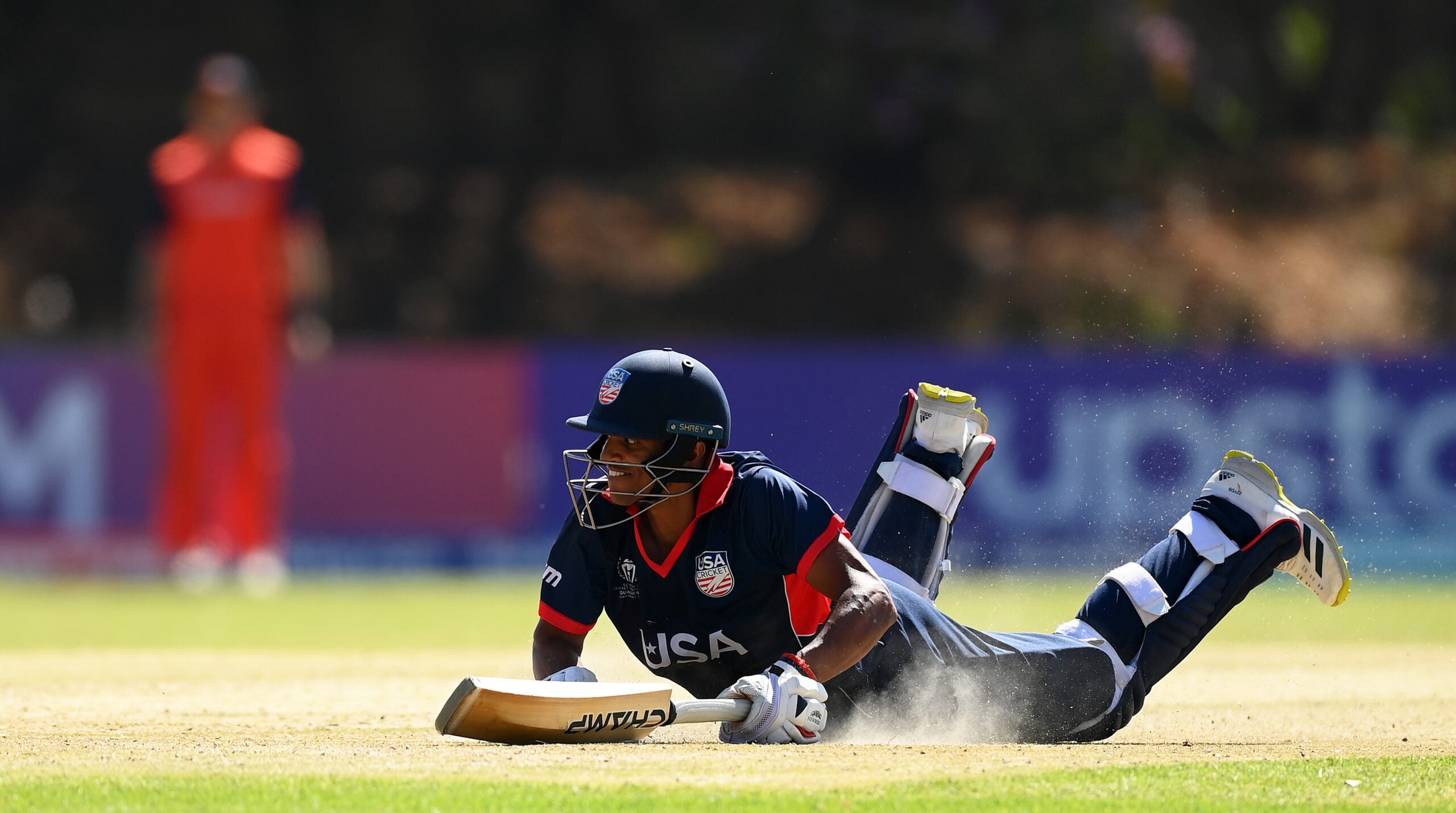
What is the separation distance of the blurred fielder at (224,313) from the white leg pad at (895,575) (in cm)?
769

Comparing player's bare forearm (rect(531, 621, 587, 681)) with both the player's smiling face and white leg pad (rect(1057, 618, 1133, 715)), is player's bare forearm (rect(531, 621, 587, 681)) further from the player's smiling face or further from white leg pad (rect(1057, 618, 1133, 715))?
white leg pad (rect(1057, 618, 1133, 715))

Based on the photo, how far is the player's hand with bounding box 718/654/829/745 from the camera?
5.18m

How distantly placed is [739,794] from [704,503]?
1.27m

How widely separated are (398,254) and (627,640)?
15.6 m

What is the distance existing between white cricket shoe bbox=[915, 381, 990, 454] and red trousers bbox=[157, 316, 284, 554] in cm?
765

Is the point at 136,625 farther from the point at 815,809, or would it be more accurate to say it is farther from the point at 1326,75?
the point at 1326,75

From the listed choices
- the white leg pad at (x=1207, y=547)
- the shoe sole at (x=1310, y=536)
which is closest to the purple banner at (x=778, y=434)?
the shoe sole at (x=1310, y=536)

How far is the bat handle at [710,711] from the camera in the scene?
5.22 m

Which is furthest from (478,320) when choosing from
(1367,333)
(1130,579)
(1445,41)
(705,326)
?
(1130,579)

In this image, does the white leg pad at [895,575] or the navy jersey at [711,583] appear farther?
the white leg pad at [895,575]

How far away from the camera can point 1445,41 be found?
22.8m

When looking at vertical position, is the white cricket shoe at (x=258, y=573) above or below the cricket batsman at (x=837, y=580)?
below

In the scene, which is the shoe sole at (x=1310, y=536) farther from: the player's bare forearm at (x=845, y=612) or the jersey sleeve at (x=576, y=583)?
the jersey sleeve at (x=576, y=583)

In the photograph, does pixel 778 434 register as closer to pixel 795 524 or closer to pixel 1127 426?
pixel 1127 426
